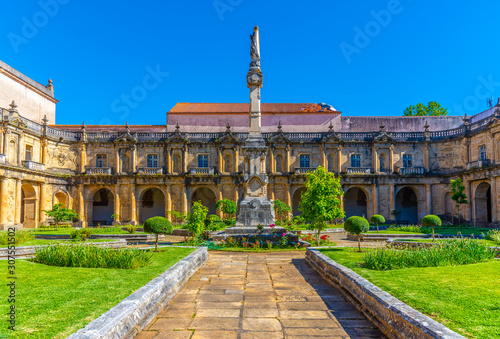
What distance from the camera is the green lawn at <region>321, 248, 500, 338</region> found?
473 cm

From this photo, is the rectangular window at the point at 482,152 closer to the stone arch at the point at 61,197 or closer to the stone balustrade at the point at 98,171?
the stone balustrade at the point at 98,171

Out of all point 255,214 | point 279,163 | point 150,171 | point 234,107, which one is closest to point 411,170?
point 279,163

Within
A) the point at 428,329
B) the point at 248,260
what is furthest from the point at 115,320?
the point at 248,260

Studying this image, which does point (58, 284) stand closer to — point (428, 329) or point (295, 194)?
point (428, 329)

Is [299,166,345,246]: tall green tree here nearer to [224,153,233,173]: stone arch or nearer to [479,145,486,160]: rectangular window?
[224,153,233,173]: stone arch

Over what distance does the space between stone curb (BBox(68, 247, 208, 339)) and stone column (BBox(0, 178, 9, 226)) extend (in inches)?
988

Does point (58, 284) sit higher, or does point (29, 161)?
point (29, 161)

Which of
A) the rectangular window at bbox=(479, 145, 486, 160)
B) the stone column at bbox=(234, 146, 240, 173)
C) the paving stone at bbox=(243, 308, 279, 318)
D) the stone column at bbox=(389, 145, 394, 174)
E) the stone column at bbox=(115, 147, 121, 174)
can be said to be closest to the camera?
the paving stone at bbox=(243, 308, 279, 318)

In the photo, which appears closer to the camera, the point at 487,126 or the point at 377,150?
the point at 487,126

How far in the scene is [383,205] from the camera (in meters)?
35.3

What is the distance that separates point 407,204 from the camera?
38156 mm

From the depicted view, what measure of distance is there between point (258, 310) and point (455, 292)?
3.39 m

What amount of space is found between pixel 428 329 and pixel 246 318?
284cm

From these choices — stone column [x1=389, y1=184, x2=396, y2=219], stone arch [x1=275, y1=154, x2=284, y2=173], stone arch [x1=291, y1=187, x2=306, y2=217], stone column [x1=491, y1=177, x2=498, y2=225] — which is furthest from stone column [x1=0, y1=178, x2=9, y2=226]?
stone column [x1=491, y1=177, x2=498, y2=225]
